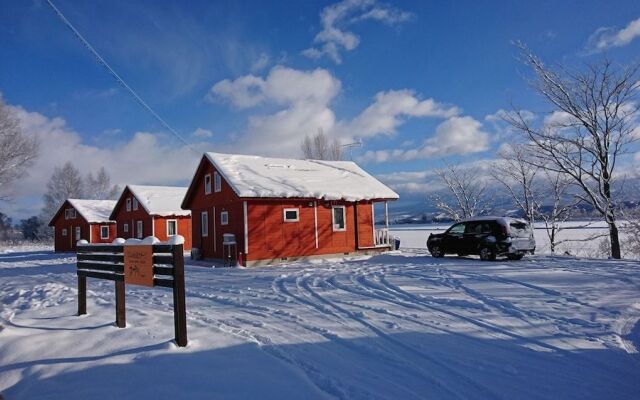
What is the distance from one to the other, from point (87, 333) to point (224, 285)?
609 centimetres

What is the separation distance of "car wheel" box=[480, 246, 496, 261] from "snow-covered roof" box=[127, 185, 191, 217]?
22811 mm

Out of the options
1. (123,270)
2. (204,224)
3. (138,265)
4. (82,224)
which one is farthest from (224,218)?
(82,224)

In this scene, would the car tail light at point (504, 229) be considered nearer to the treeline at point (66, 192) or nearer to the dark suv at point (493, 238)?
the dark suv at point (493, 238)

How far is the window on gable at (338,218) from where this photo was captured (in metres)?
22.1

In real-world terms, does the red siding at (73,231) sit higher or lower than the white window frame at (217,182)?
lower

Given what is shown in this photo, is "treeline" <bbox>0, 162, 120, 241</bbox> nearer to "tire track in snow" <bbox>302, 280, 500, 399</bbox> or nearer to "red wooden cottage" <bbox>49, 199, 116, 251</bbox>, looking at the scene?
"red wooden cottage" <bbox>49, 199, 116, 251</bbox>

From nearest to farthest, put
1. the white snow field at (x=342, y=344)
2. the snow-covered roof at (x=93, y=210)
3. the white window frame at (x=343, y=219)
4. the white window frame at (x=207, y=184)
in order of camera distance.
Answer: the white snow field at (x=342, y=344) → the white window frame at (x=343, y=219) → the white window frame at (x=207, y=184) → the snow-covered roof at (x=93, y=210)

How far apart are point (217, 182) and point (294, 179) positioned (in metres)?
3.89

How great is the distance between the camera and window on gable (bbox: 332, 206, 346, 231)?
2206cm

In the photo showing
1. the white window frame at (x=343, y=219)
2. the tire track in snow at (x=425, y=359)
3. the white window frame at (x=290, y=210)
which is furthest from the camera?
the white window frame at (x=343, y=219)

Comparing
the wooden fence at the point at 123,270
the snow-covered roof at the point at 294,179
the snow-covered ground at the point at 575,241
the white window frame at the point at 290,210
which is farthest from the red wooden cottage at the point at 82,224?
the wooden fence at the point at 123,270

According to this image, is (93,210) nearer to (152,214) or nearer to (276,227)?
(152,214)

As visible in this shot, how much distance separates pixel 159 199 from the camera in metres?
34.7

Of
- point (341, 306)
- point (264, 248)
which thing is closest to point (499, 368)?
point (341, 306)
